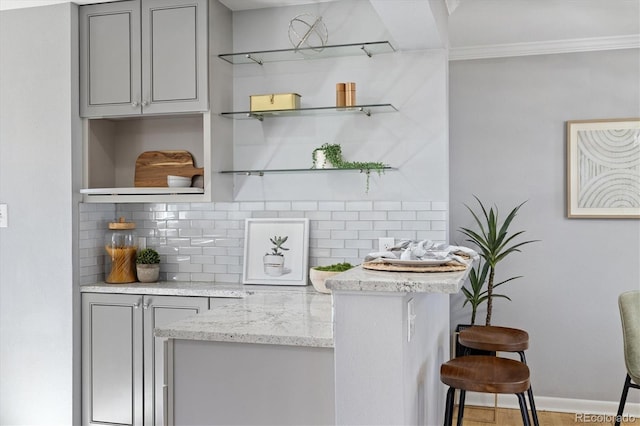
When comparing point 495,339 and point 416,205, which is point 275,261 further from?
point 495,339

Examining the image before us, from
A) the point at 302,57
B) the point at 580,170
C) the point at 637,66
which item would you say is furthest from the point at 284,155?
the point at 637,66

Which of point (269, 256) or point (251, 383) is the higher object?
point (269, 256)

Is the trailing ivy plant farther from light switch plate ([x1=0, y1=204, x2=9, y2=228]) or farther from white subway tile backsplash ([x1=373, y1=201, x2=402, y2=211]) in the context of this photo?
light switch plate ([x1=0, y1=204, x2=9, y2=228])

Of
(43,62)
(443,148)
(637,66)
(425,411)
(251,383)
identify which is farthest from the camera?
(637,66)

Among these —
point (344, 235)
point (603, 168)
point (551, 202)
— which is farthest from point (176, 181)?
point (603, 168)

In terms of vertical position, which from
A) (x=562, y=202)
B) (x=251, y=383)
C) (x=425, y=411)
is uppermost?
(x=562, y=202)

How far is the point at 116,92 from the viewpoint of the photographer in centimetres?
374

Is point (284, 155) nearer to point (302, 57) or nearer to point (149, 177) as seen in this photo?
point (302, 57)

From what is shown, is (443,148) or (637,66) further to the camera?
(637,66)

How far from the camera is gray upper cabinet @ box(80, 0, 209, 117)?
3.59m

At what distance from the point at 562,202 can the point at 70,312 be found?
11.2 feet

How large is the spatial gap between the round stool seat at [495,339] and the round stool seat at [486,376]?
1.26 ft

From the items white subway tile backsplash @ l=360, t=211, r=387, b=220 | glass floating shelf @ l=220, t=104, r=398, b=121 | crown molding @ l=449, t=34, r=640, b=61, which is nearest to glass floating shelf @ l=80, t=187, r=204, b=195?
glass floating shelf @ l=220, t=104, r=398, b=121

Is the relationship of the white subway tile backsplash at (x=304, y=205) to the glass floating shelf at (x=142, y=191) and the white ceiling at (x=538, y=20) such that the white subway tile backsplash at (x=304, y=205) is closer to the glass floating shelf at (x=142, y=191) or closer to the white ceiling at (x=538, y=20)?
the glass floating shelf at (x=142, y=191)
